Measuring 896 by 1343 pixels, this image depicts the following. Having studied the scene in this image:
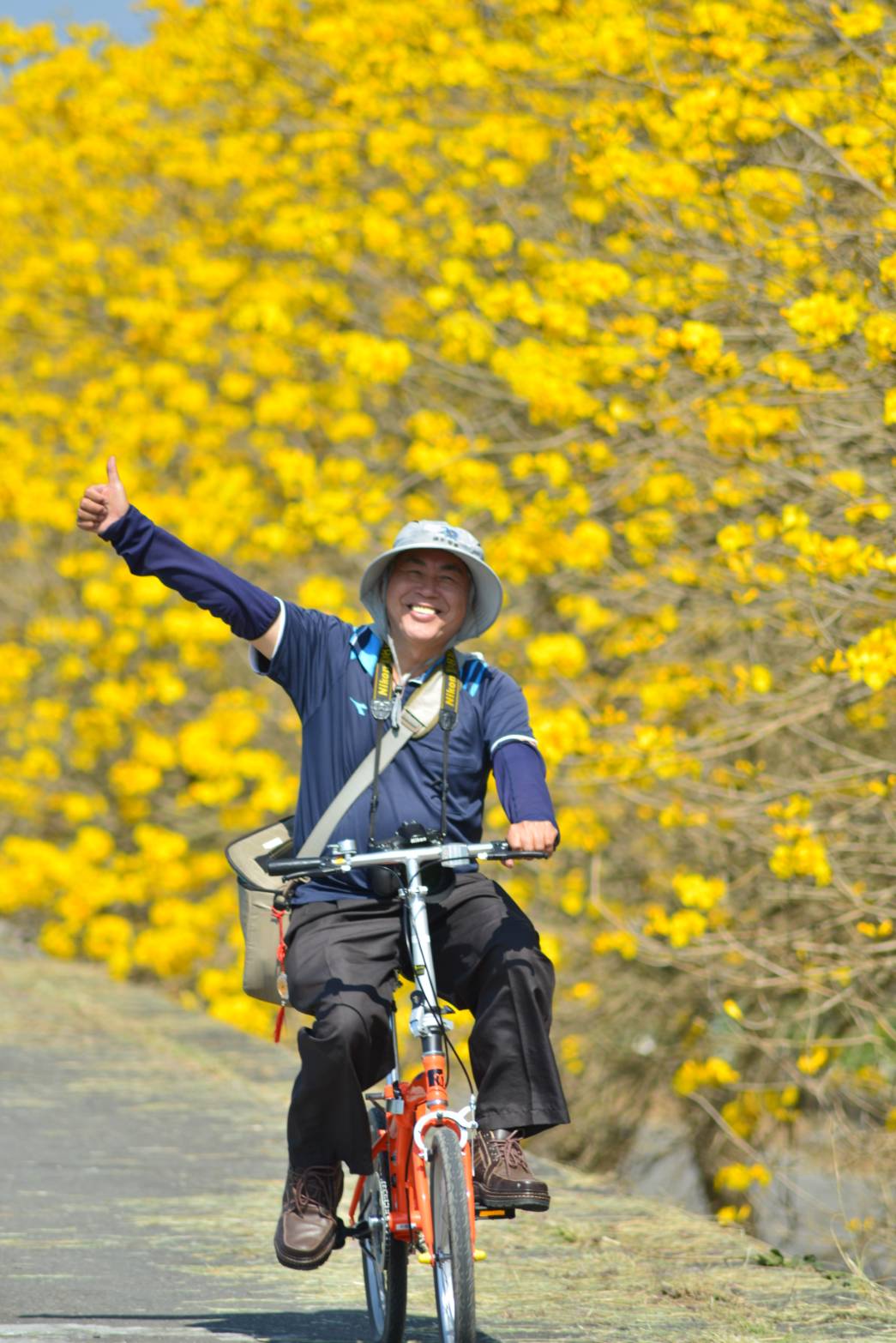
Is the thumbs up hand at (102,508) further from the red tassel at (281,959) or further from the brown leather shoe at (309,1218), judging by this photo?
the brown leather shoe at (309,1218)

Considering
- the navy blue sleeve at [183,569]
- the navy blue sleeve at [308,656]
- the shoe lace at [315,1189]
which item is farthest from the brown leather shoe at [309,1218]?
the navy blue sleeve at [183,569]

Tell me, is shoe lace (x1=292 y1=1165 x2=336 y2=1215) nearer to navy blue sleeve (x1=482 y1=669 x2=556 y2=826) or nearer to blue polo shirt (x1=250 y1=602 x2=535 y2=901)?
blue polo shirt (x1=250 y1=602 x2=535 y2=901)

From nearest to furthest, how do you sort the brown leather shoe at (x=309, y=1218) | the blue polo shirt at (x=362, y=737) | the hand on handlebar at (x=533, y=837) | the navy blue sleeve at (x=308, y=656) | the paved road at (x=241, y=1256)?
the hand on handlebar at (x=533, y=837) → the brown leather shoe at (x=309, y=1218) → the blue polo shirt at (x=362, y=737) → the navy blue sleeve at (x=308, y=656) → the paved road at (x=241, y=1256)

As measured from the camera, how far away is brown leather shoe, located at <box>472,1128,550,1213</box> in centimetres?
407

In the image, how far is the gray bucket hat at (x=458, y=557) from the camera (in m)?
4.39

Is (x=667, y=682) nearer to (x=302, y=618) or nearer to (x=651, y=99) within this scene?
(x=651, y=99)

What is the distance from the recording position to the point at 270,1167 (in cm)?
679

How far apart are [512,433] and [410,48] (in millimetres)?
1951

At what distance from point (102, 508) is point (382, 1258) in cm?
166

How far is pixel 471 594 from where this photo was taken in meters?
4.54

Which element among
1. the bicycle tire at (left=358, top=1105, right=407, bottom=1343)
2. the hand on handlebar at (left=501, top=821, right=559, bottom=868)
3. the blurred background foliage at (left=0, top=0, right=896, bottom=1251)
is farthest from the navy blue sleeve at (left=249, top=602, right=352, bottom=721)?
the blurred background foliage at (left=0, top=0, right=896, bottom=1251)

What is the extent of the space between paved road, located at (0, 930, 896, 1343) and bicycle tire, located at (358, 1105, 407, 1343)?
0.58 ft

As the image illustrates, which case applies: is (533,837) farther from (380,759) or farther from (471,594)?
(471,594)

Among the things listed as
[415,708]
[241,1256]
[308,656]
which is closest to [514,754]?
[415,708]
